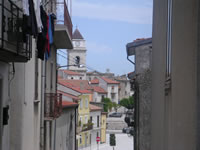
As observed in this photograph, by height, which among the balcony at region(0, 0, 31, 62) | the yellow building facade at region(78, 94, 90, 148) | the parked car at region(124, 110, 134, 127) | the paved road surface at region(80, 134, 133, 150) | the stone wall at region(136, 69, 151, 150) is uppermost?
the balcony at region(0, 0, 31, 62)

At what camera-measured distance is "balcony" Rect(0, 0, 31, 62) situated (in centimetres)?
692

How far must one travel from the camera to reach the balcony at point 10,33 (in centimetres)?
692

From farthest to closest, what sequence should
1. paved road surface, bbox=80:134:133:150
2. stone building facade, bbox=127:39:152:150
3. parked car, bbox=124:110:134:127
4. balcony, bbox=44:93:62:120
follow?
1. paved road surface, bbox=80:134:133:150
2. parked car, bbox=124:110:134:127
3. balcony, bbox=44:93:62:120
4. stone building facade, bbox=127:39:152:150

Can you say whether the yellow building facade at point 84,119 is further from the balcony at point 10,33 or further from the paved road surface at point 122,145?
the balcony at point 10,33

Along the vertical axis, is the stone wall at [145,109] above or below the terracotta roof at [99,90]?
above

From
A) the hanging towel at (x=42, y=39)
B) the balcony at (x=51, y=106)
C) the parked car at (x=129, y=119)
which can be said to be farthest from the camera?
the parked car at (x=129, y=119)

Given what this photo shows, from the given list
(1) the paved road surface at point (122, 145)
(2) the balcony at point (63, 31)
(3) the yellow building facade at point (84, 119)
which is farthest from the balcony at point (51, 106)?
(1) the paved road surface at point (122, 145)

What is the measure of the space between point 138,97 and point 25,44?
8782 millimetres

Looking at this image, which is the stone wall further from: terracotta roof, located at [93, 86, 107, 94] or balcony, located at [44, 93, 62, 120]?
terracotta roof, located at [93, 86, 107, 94]

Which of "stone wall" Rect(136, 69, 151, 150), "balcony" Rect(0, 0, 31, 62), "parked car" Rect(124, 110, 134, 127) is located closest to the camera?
"balcony" Rect(0, 0, 31, 62)

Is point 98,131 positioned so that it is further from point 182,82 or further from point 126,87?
point 126,87

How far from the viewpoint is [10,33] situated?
7.58 meters

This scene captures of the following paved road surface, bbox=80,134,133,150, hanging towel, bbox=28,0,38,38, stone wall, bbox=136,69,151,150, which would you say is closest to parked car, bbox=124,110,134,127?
stone wall, bbox=136,69,151,150

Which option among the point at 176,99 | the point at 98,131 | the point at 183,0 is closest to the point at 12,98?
the point at 176,99
